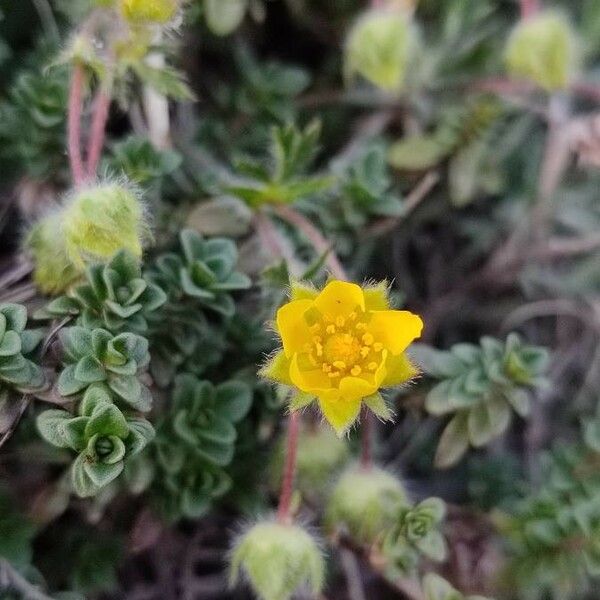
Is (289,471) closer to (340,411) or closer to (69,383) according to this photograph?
(340,411)

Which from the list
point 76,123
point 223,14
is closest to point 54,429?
point 76,123

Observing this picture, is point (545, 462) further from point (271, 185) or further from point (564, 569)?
point (271, 185)

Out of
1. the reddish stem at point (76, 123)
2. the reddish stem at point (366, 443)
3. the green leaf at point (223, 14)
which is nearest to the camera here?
the reddish stem at point (76, 123)

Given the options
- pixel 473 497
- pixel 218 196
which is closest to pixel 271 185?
pixel 218 196

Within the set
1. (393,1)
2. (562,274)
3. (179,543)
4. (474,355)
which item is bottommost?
(179,543)

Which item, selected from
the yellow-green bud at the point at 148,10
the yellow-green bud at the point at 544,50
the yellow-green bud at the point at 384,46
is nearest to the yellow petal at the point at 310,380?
the yellow-green bud at the point at 148,10

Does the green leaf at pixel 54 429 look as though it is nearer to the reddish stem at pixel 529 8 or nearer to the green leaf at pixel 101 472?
the green leaf at pixel 101 472
